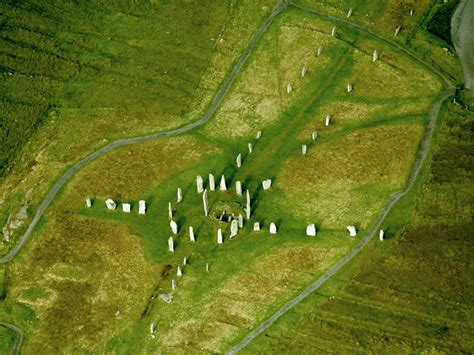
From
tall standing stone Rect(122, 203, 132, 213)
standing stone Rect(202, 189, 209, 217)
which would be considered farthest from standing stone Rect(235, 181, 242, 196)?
tall standing stone Rect(122, 203, 132, 213)

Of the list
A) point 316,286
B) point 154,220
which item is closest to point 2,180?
point 154,220


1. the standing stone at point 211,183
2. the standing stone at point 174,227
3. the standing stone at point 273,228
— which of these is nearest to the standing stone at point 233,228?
the standing stone at point 273,228

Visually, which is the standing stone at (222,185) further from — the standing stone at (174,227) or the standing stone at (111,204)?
the standing stone at (111,204)

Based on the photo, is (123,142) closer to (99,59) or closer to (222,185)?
(222,185)

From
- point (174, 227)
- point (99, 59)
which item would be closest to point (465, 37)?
point (99, 59)

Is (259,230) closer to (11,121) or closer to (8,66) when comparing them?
(11,121)

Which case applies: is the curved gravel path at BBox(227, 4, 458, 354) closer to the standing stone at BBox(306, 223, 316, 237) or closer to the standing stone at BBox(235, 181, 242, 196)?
the standing stone at BBox(306, 223, 316, 237)

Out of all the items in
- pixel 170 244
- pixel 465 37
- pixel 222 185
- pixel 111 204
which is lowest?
pixel 170 244
